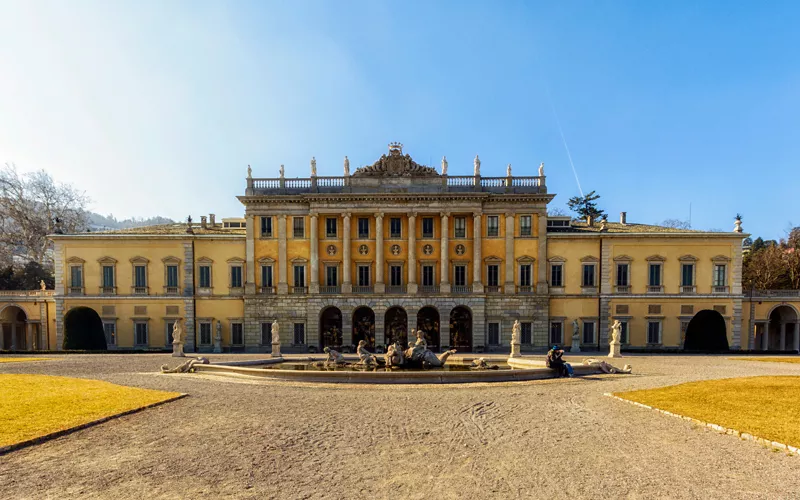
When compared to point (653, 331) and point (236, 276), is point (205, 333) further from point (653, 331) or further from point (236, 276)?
point (653, 331)

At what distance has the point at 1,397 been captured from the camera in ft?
49.5

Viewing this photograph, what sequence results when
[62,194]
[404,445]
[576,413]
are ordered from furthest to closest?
[62,194] < [576,413] < [404,445]

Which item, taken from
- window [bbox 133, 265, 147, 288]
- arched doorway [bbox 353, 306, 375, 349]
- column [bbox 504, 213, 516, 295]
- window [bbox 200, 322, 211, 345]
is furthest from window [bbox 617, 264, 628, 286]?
window [bbox 133, 265, 147, 288]

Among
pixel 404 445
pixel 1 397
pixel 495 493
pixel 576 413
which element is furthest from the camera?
pixel 1 397

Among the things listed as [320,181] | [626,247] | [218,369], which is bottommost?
[218,369]

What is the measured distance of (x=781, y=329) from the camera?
4350 centimetres

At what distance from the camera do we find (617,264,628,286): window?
38.7 meters

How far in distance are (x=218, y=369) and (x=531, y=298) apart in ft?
85.6

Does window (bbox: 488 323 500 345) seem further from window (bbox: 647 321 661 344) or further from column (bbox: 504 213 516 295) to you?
window (bbox: 647 321 661 344)

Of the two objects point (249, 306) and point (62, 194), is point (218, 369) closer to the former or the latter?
point (249, 306)

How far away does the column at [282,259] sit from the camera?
127 feet

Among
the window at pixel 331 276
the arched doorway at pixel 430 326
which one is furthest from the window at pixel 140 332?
the arched doorway at pixel 430 326

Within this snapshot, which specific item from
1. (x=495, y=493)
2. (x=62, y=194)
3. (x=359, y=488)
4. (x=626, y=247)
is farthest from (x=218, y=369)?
(x=62, y=194)

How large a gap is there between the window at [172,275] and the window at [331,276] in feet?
43.5
